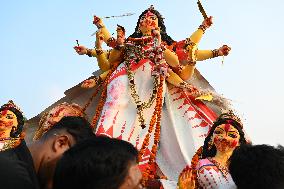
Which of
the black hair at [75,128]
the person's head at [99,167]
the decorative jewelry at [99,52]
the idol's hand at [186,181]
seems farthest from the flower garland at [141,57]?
the person's head at [99,167]

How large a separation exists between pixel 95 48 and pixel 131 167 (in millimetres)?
4747

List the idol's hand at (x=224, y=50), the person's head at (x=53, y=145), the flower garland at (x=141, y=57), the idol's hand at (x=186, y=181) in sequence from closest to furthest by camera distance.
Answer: the person's head at (x=53, y=145) < the idol's hand at (x=186, y=181) < the flower garland at (x=141, y=57) < the idol's hand at (x=224, y=50)

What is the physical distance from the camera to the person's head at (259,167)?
208cm

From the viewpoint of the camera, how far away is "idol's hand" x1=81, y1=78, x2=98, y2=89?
20.8 ft

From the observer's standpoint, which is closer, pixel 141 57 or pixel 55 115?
pixel 55 115

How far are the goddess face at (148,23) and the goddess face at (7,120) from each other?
2300mm

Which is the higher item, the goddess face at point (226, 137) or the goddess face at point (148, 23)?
the goddess face at point (148, 23)

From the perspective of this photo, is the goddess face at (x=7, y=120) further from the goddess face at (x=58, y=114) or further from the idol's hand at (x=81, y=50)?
the idol's hand at (x=81, y=50)

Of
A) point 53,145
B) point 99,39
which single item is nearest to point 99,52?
point 99,39

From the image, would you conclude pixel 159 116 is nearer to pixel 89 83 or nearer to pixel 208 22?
pixel 89 83

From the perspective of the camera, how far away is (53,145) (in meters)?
2.07

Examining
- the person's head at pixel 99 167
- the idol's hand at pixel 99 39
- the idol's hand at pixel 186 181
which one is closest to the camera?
the person's head at pixel 99 167


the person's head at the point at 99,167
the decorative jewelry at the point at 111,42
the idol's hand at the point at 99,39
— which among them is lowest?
the person's head at the point at 99,167

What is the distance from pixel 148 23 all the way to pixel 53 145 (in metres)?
4.61
